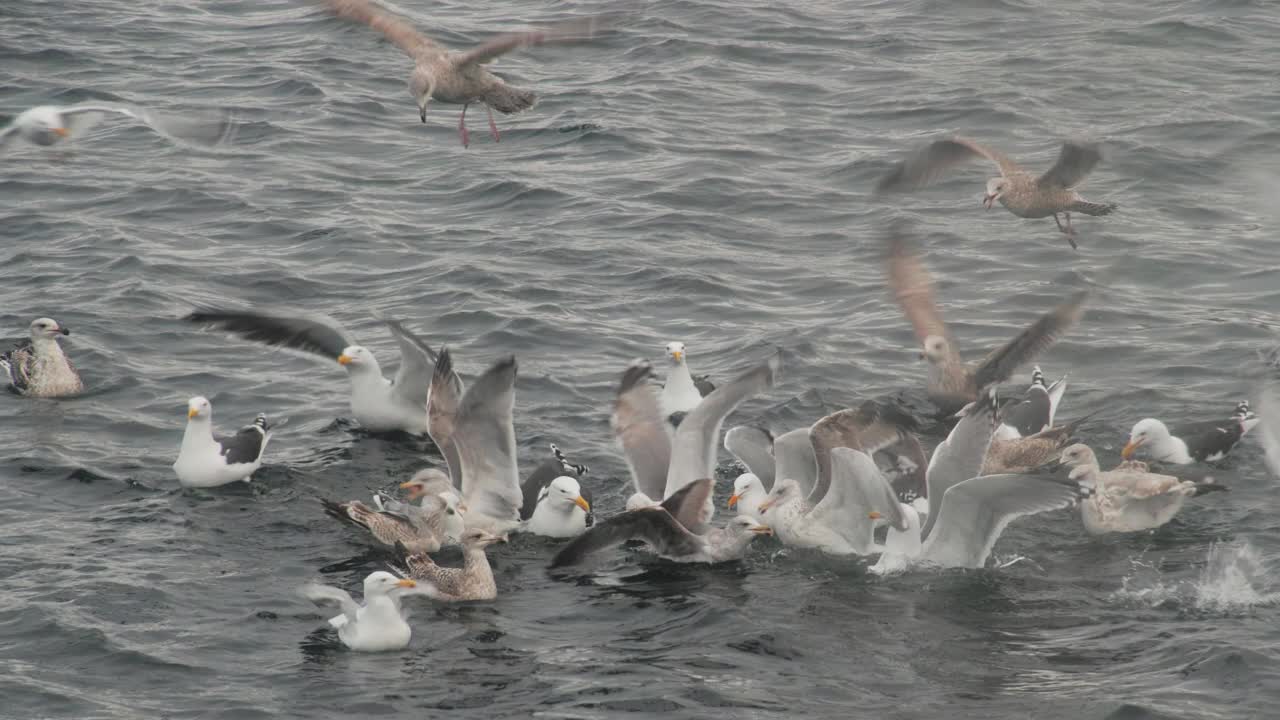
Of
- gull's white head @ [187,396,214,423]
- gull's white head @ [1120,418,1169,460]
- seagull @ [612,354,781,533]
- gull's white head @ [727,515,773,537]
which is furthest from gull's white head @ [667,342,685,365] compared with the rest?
gull's white head @ [187,396,214,423]

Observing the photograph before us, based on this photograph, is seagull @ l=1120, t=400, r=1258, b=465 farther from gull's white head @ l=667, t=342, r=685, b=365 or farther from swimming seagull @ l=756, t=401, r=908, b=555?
gull's white head @ l=667, t=342, r=685, b=365

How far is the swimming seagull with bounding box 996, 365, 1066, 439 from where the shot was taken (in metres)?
12.8

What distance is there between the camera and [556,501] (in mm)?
11297

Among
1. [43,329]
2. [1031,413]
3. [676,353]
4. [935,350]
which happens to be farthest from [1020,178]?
[43,329]

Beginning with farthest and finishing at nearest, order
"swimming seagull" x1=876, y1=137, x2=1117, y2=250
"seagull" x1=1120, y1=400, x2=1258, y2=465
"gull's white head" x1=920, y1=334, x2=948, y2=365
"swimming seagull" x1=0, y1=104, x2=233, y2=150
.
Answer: "swimming seagull" x1=876, y1=137, x2=1117, y2=250, "gull's white head" x1=920, y1=334, x2=948, y2=365, "swimming seagull" x1=0, y1=104, x2=233, y2=150, "seagull" x1=1120, y1=400, x2=1258, y2=465

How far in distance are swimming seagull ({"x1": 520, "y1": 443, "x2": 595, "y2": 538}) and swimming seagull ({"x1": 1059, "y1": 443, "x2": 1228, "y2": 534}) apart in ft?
11.0

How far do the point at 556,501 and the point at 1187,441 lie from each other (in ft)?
15.6

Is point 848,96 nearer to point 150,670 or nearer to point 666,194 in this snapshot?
point 666,194

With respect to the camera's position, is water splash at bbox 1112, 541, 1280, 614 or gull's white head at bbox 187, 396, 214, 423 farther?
gull's white head at bbox 187, 396, 214, 423

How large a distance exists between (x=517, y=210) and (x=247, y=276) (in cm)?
342

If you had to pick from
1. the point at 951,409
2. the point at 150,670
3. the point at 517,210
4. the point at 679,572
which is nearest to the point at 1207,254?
the point at 951,409

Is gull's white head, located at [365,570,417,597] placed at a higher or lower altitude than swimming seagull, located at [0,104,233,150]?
lower

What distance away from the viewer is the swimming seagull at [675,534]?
10672mm

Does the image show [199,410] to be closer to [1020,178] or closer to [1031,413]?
[1031,413]
